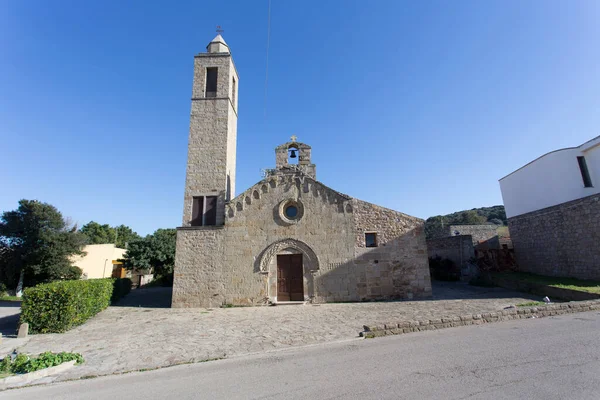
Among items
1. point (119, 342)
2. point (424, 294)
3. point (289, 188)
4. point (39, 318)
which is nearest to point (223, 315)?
point (119, 342)

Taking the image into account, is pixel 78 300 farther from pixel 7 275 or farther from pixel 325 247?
pixel 7 275

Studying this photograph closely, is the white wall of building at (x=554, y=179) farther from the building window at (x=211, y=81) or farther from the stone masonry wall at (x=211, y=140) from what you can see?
the building window at (x=211, y=81)

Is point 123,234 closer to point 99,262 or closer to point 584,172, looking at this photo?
point 99,262

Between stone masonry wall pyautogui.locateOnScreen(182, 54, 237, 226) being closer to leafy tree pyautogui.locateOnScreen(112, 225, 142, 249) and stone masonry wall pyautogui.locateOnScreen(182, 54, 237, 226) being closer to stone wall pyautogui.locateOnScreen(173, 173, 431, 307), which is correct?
stone wall pyautogui.locateOnScreen(173, 173, 431, 307)

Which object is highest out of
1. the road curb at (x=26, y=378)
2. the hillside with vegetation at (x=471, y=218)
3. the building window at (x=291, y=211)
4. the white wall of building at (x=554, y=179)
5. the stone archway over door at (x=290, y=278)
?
the hillside with vegetation at (x=471, y=218)

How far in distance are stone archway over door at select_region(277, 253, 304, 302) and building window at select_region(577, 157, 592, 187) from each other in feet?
62.7

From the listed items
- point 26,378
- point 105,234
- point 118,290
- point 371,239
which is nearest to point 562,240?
point 371,239

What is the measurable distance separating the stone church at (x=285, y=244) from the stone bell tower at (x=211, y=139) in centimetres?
6

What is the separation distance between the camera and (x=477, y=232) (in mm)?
31125

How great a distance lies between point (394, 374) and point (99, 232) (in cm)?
5902

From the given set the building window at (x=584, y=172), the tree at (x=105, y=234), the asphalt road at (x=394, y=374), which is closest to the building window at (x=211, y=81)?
the asphalt road at (x=394, y=374)

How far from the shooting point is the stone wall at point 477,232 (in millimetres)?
29075

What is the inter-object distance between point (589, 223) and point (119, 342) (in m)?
21.0

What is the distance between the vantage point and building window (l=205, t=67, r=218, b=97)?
58.1 feet
